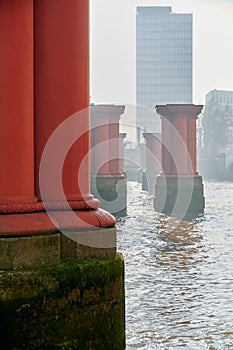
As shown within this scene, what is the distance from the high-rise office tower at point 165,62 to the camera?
130375 mm

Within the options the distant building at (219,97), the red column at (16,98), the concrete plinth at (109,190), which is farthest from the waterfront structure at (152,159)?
the distant building at (219,97)

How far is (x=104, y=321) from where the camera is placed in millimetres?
3889

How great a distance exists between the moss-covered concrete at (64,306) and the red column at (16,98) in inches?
18.9

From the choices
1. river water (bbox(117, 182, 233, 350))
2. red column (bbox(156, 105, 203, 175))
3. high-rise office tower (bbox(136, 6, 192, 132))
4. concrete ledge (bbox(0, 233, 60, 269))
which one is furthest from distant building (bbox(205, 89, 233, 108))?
concrete ledge (bbox(0, 233, 60, 269))

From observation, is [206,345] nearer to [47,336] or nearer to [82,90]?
[47,336]

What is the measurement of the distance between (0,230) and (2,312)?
44 cm

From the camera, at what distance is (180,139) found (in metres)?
17.7

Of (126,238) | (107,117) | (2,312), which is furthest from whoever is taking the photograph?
(107,117)

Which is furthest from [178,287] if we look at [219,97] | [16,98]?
[219,97]

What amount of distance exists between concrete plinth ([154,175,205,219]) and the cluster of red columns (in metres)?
12.9

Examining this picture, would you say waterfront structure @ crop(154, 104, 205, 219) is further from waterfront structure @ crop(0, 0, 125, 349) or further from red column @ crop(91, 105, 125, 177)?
waterfront structure @ crop(0, 0, 125, 349)

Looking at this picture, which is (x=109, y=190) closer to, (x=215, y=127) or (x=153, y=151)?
(x=153, y=151)

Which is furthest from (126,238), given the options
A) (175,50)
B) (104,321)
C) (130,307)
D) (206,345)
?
(175,50)

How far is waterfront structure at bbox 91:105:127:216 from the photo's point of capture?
58.1 feet
